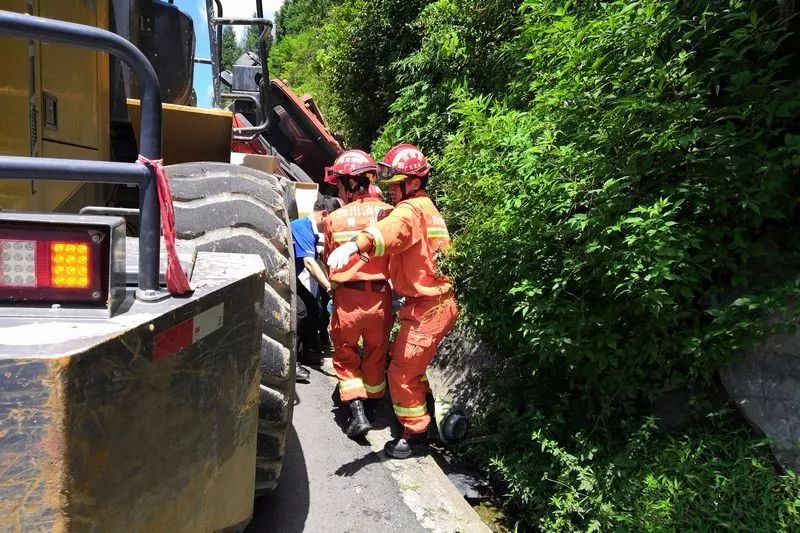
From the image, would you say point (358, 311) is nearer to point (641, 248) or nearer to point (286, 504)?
point (286, 504)

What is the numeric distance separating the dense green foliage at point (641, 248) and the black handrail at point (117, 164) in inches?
66.0

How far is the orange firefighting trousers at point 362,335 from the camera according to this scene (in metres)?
3.80

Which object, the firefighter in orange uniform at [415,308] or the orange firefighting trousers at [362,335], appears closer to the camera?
the firefighter in orange uniform at [415,308]

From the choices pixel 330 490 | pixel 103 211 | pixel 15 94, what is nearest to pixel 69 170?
pixel 103 211

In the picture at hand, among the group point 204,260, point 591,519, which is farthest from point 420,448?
point 204,260

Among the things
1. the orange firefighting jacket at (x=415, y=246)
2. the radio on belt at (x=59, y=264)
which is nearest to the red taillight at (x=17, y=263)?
the radio on belt at (x=59, y=264)

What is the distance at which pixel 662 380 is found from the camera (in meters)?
2.53

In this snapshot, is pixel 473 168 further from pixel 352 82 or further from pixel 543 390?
pixel 352 82

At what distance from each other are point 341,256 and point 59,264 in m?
1.94

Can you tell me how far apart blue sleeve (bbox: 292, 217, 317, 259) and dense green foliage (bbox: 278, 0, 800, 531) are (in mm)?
1971

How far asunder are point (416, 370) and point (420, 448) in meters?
0.49

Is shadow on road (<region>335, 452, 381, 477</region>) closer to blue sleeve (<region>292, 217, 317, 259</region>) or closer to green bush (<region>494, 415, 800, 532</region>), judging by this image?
green bush (<region>494, 415, 800, 532</region>)

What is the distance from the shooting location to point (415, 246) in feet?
11.8

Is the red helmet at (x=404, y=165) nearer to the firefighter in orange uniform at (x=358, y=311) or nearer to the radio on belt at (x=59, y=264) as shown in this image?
the firefighter in orange uniform at (x=358, y=311)
